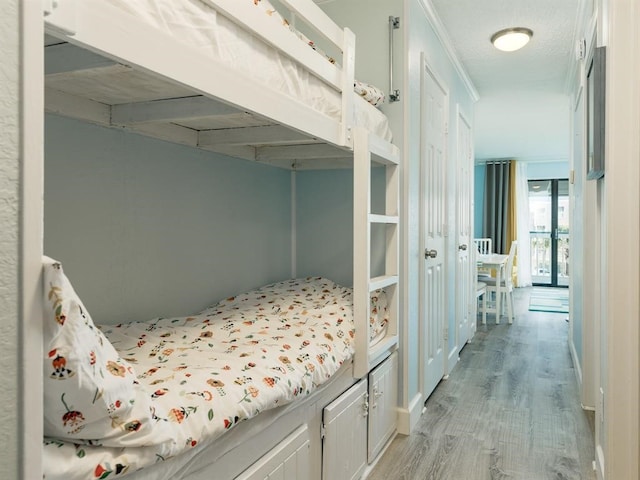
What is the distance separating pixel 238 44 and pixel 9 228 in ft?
2.50

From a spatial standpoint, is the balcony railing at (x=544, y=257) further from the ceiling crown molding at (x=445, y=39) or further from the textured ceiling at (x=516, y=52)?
the ceiling crown molding at (x=445, y=39)

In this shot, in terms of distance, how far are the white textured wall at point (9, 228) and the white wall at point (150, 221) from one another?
3.07 ft

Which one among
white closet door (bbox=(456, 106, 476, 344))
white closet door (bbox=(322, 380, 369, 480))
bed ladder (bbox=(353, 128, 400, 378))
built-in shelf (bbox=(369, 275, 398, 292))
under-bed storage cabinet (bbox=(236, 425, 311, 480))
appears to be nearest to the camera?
under-bed storage cabinet (bbox=(236, 425, 311, 480))

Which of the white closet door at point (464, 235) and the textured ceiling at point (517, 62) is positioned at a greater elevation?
the textured ceiling at point (517, 62)

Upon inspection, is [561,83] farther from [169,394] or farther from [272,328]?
[169,394]

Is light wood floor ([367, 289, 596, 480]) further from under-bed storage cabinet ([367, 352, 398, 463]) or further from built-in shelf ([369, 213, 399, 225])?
built-in shelf ([369, 213, 399, 225])

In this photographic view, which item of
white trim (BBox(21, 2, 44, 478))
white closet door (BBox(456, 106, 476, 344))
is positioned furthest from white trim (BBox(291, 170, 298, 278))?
white trim (BBox(21, 2, 44, 478))

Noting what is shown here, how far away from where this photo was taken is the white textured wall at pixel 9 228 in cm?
66

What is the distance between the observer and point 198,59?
41.7 inches

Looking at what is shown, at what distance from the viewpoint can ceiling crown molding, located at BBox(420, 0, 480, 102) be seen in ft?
9.27

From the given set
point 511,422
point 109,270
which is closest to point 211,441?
point 109,270

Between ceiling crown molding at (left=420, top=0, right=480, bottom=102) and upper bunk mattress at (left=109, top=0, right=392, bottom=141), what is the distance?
141cm

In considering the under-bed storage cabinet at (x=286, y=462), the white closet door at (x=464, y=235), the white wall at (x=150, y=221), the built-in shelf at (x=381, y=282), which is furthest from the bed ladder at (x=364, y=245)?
the white closet door at (x=464, y=235)

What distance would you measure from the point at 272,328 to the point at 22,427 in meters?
1.19
